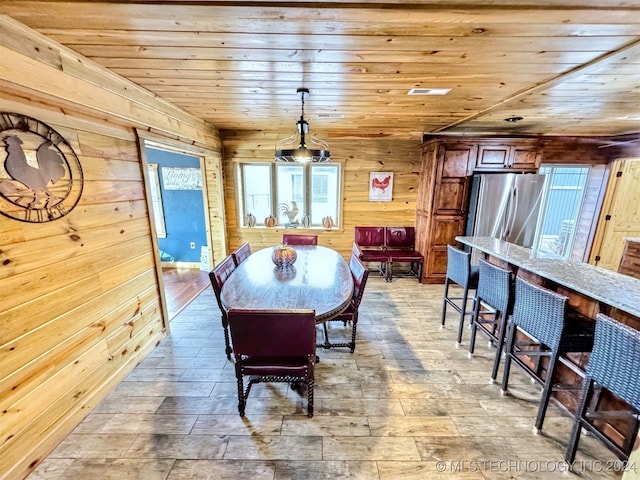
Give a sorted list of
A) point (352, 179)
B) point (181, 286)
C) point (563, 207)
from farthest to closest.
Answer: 1. point (563, 207)
2. point (352, 179)
3. point (181, 286)

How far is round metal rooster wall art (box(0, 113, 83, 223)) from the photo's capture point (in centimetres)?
134

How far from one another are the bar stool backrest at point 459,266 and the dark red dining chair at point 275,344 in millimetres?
1707

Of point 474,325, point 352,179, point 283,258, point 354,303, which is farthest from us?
point 352,179

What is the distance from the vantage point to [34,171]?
4.79 ft

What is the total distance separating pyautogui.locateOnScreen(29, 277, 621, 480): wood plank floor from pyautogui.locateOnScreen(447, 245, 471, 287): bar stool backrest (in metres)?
0.70

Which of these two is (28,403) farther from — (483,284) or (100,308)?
(483,284)

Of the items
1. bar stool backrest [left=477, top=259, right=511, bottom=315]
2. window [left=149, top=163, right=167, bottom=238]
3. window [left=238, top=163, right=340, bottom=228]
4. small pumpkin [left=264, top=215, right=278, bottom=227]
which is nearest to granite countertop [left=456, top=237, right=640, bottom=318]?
bar stool backrest [left=477, top=259, right=511, bottom=315]

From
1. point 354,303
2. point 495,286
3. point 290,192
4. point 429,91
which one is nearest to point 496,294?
point 495,286

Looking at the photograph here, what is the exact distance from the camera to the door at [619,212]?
4.14 m

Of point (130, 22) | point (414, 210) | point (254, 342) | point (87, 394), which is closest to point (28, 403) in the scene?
point (87, 394)

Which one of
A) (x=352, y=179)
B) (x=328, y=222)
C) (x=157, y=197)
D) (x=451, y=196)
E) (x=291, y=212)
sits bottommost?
(x=328, y=222)

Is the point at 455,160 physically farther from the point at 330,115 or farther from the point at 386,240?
the point at 330,115

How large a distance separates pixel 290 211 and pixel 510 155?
338cm

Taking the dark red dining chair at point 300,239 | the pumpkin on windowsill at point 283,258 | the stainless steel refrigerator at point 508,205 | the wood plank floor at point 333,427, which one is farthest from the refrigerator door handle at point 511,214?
the pumpkin on windowsill at point 283,258
